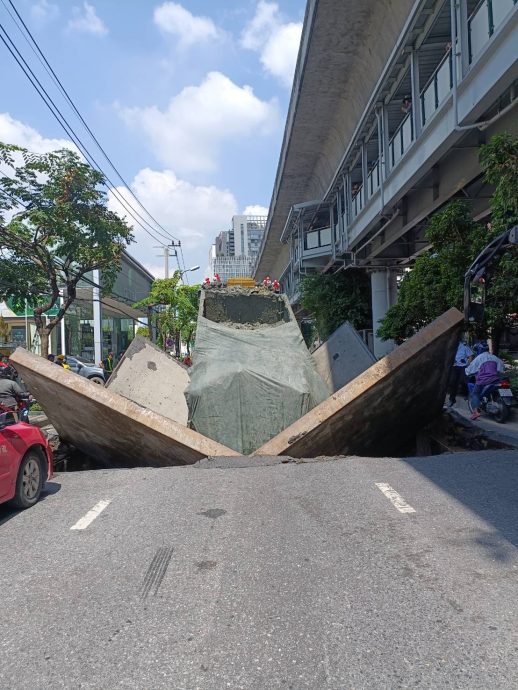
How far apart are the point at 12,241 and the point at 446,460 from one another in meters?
14.3

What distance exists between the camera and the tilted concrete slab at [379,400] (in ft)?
26.4

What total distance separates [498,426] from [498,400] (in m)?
0.77

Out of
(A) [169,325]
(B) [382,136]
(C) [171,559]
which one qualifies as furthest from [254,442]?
(A) [169,325]

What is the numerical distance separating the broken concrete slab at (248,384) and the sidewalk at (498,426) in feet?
8.66

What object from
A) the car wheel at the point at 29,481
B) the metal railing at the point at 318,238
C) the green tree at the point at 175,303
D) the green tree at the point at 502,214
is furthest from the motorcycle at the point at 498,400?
the green tree at the point at 175,303

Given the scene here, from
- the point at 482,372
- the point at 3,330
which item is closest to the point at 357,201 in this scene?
the point at 482,372

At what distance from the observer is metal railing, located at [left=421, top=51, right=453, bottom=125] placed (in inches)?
492

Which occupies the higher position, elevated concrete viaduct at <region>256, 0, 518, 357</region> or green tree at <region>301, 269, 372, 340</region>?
elevated concrete viaduct at <region>256, 0, 518, 357</region>

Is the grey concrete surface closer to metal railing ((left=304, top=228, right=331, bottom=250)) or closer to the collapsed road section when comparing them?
metal railing ((left=304, top=228, right=331, bottom=250))

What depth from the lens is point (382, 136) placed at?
17.6 meters

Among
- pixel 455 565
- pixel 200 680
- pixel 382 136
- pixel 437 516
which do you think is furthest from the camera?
pixel 382 136

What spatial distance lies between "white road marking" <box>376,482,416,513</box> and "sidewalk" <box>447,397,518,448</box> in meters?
3.04

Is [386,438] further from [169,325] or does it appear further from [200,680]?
[169,325]

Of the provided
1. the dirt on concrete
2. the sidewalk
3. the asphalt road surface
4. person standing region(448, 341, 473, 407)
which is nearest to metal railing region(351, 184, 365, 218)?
person standing region(448, 341, 473, 407)
